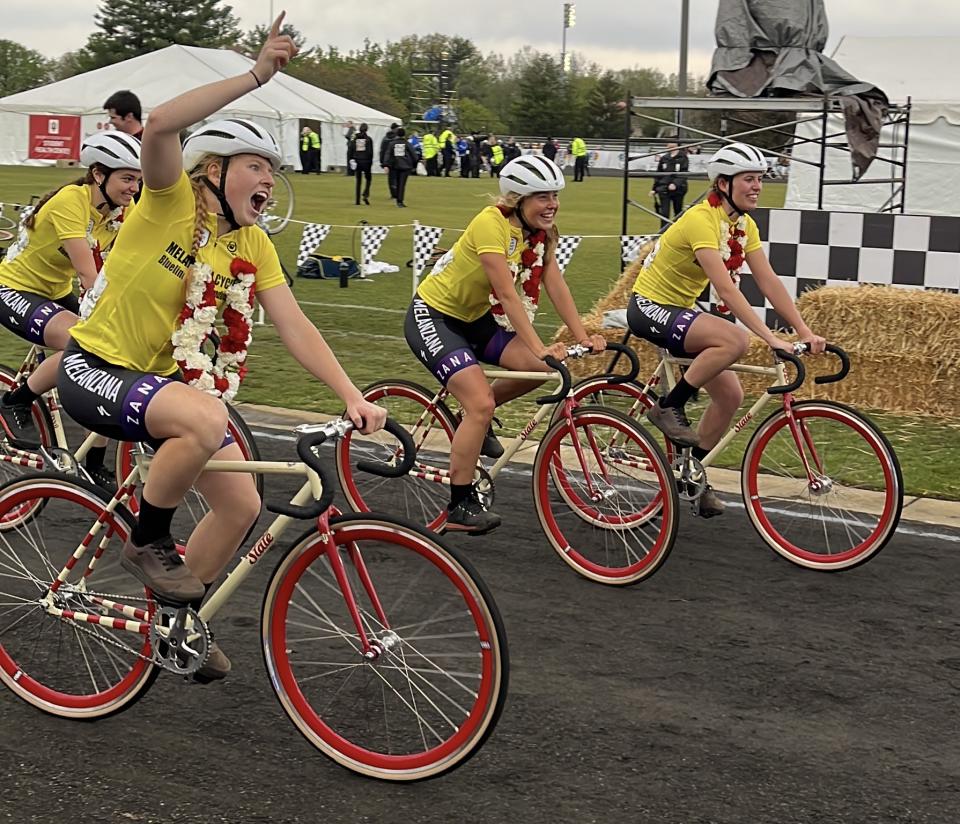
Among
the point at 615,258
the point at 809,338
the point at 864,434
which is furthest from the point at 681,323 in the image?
the point at 615,258

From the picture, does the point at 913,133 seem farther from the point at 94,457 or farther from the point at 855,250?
the point at 94,457

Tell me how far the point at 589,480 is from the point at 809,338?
4.32 feet

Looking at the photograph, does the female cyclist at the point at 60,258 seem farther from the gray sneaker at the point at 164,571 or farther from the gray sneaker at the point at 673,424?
the gray sneaker at the point at 673,424

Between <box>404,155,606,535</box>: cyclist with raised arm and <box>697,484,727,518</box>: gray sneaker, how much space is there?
1.12 meters

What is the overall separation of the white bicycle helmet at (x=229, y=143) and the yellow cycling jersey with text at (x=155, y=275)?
9 cm

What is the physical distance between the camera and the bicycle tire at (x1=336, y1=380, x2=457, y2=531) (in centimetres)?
716

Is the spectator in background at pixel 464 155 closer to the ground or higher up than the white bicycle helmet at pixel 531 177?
higher up

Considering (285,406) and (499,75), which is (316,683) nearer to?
(285,406)

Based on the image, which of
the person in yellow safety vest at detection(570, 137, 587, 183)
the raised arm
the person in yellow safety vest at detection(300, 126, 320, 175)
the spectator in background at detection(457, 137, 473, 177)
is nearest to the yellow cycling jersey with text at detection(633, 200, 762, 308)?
the raised arm

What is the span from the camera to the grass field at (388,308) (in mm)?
9461

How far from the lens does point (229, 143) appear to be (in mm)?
4191

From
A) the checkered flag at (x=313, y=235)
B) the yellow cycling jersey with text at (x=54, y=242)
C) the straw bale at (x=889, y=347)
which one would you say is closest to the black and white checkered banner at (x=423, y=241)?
the checkered flag at (x=313, y=235)

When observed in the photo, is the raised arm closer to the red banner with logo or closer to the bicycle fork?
the bicycle fork

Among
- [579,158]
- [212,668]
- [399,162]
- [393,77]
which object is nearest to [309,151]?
[579,158]
